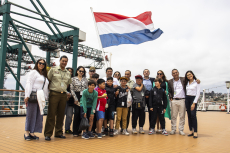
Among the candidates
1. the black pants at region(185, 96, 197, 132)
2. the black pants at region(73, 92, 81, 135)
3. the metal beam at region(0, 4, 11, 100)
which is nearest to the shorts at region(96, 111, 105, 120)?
the black pants at region(73, 92, 81, 135)

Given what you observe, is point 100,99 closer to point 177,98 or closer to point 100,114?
point 100,114

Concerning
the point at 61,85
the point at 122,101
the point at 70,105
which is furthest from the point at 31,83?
the point at 122,101

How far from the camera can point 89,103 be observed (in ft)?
16.2

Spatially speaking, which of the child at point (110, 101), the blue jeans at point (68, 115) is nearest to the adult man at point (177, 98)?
the child at point (110, 101)

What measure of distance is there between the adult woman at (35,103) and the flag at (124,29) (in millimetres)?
2865

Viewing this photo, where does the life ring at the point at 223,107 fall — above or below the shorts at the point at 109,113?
below

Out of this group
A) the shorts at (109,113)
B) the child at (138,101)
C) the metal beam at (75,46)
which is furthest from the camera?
the metal beam at (75,46)

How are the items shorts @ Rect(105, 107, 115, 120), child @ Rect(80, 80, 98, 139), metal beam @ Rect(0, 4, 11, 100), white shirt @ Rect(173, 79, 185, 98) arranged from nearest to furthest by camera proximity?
child @ Rect(80, 80, 98, 139)
shorts @ Rect(105, 107, 115, 120)
white shirt @ Rect(173, 79, 185, 98)
metal beam @ Rect(0, 4, 11, 100)

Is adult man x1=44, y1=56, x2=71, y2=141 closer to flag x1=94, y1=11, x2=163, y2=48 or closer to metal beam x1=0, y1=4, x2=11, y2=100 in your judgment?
flag x1=94, y1=11, x2=163, y2=48

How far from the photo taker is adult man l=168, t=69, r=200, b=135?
567cm

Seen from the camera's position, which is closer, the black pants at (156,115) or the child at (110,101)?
the child at (110,101)

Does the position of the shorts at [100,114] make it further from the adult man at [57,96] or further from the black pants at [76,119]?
the adult man at [57,96]

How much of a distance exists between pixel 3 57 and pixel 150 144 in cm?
1384

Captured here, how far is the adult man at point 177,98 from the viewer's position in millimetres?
5668
